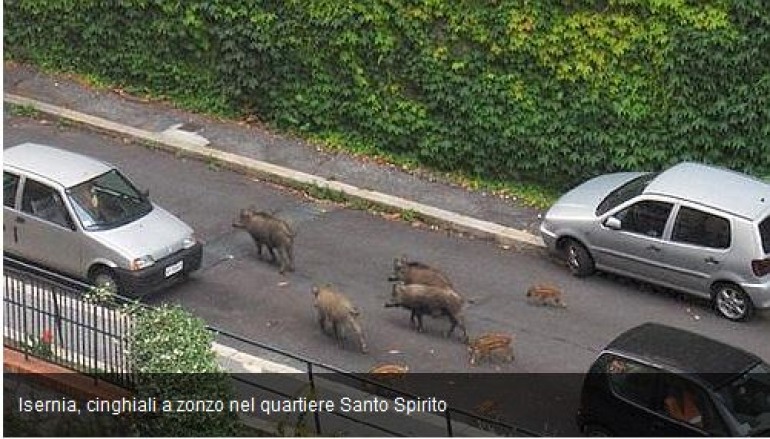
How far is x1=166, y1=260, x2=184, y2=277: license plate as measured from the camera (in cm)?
1672

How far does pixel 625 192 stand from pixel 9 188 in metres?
7.68

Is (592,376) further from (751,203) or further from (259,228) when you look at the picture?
(259,228)

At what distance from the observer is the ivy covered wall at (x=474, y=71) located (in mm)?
19016

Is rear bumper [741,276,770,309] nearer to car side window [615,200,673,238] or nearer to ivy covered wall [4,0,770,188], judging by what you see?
car side window [615,200,673,238]

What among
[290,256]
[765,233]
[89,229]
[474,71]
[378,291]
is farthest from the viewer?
[474,71]

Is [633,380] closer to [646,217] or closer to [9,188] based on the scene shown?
[646,217]

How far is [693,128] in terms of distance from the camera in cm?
1922

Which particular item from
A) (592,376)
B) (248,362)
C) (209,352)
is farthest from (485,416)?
(209,352)

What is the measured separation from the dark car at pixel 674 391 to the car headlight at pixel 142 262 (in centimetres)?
550

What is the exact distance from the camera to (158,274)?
654 inches

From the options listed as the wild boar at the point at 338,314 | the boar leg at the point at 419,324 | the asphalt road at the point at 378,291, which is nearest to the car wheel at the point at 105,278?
the asphalt road at the point at 378,291

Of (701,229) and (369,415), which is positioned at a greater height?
(701,229)

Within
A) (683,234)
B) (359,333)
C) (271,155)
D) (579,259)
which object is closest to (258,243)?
(359,333)

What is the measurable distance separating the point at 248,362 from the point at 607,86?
7.44 m
